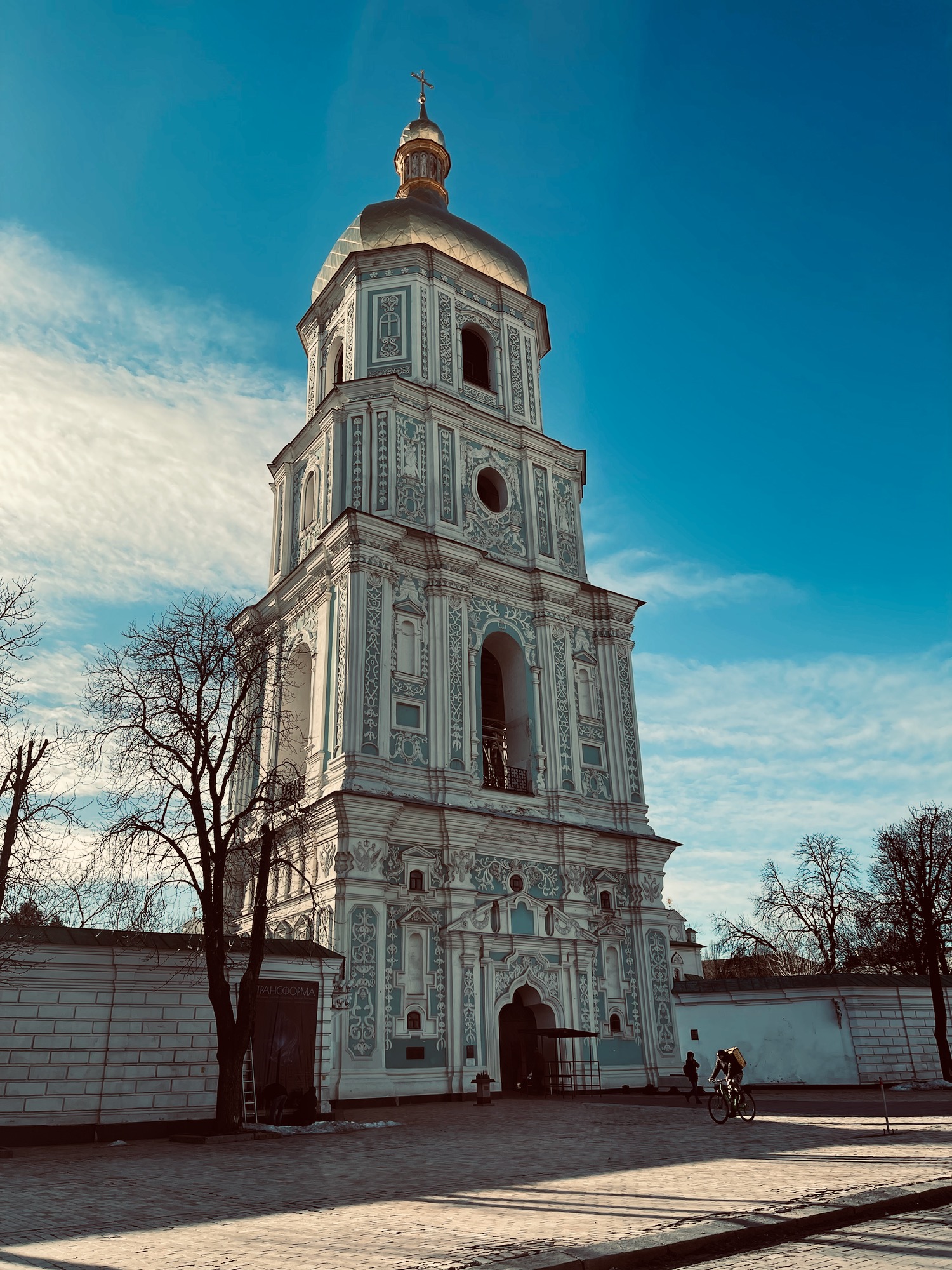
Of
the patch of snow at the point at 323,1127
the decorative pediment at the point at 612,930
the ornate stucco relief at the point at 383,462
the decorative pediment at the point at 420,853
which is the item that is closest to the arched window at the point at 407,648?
the ornate stucco relief at the point at 383,462

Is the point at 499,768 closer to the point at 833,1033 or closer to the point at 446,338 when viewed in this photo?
the point at 833,1033

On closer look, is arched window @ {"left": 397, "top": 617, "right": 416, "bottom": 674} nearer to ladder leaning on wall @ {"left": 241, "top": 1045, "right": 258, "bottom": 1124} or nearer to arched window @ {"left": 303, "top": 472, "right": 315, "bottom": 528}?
arched window @ {"left": 303, "top": 472, "right": 315, "bottom": 528}

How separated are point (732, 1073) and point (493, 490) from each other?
20030mm

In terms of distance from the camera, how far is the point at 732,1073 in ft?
51.1

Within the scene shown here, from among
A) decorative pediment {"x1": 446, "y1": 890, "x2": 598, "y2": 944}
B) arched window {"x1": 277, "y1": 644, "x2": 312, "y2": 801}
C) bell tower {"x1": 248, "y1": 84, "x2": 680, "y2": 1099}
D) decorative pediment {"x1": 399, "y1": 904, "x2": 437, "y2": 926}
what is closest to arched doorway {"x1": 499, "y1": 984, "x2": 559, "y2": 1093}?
bell tower {"x1": 248, "y1": 84, "x2": 680, "y2": 1099}

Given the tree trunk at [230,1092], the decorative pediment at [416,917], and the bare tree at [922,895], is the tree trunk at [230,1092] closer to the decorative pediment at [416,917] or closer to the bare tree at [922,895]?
the decorative pediment at [416,917]

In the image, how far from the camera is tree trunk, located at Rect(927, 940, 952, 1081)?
24.4 meters

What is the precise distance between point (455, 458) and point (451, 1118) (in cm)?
1862

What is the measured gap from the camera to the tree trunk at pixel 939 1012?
2442cm

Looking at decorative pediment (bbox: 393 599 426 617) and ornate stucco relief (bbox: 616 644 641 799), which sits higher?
decorative pediment (bbox: 393 599 426 617)

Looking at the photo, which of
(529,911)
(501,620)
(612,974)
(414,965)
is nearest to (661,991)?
(612,974)

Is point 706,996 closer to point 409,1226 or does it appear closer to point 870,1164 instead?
point 870,1164

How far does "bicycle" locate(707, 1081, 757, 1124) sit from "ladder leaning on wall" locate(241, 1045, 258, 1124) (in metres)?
7.61

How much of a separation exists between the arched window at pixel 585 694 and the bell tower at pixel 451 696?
11cm
